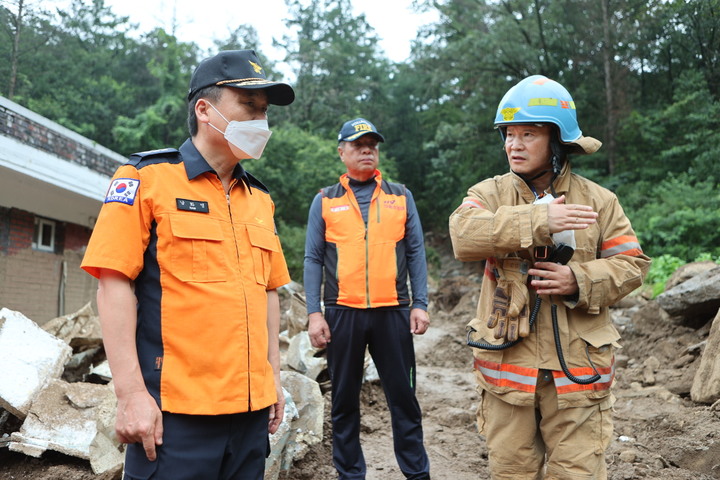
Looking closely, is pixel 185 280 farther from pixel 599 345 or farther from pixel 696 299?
pixel 696 299

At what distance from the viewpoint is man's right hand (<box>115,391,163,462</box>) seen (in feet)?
5.88

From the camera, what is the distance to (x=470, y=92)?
2622 centimetres

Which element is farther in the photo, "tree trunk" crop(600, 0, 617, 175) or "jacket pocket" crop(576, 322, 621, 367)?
"tree trunk" crop(600, 0, 617, 175)

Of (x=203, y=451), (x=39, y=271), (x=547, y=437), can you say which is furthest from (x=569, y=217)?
(x=39, y=271)

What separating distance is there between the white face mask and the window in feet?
30.1

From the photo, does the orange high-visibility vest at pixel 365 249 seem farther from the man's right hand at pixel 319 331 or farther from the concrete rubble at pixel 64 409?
the concrete rubble at pixel 64 409

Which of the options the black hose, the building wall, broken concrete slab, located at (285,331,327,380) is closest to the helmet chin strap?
the black hose

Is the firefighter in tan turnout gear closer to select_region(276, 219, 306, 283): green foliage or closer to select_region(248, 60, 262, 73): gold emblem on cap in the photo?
select_region(248, 60, 262, 73): gold emblem on cap

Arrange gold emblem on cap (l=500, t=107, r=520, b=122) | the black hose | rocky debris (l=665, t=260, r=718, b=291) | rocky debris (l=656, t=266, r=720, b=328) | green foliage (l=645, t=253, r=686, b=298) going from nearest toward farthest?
the black hose
gold emblem on cap (l=500, t=107, r=520, b=122)
rocky debris (l=656, t=266, r=720, b=328)
rocky debris (l=665, t=260, r=718, b=291)
green foliage (l=645, t=253, r=686, b=298)

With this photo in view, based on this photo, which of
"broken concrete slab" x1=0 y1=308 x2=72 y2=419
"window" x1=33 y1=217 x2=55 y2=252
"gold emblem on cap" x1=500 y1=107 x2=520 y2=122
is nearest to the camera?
"gold emblem on cap" x1=500 y1=107 x2=520 y2=122

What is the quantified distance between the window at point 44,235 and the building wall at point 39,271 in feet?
0.36

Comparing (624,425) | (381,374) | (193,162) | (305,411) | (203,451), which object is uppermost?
(193,162)

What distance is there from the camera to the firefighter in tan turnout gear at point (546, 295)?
7.73 ft

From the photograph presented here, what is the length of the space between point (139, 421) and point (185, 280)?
0.47 meters
